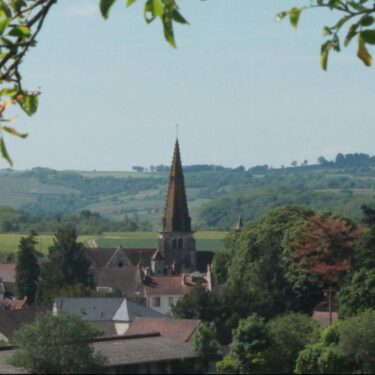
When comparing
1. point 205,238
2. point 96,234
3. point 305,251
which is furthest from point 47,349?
point 96,234

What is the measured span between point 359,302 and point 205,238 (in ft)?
274

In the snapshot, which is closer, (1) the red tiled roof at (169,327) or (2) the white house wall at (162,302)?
(1) the red tiled roof at (169,327)

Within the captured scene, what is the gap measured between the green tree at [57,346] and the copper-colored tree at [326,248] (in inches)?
698

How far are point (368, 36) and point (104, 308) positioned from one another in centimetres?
5222

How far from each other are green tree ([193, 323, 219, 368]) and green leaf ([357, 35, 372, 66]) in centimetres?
3184

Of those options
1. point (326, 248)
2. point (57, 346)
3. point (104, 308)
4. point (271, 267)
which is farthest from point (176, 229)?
point (57, 346)

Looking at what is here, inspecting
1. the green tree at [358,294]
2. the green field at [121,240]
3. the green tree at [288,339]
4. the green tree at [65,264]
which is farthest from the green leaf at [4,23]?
the green field at [121,240]

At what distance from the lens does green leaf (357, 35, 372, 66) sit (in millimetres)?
3898

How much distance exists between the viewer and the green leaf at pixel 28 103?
14.2 ft

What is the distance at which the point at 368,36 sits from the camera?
3.87 m

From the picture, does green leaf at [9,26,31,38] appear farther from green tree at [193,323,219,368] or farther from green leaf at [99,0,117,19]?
green tree at [193,323,219,368]

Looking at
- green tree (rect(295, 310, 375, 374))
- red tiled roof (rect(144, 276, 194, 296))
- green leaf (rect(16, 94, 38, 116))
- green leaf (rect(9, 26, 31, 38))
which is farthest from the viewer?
red tiled roof (rect(144, 276, 194, 296))

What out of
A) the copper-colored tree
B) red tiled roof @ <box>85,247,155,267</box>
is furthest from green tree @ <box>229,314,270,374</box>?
red tiled roof @ <box>85,247,155,267</box>

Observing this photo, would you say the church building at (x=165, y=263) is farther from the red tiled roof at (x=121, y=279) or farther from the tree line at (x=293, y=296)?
the tree line at (x=293, y=296)
